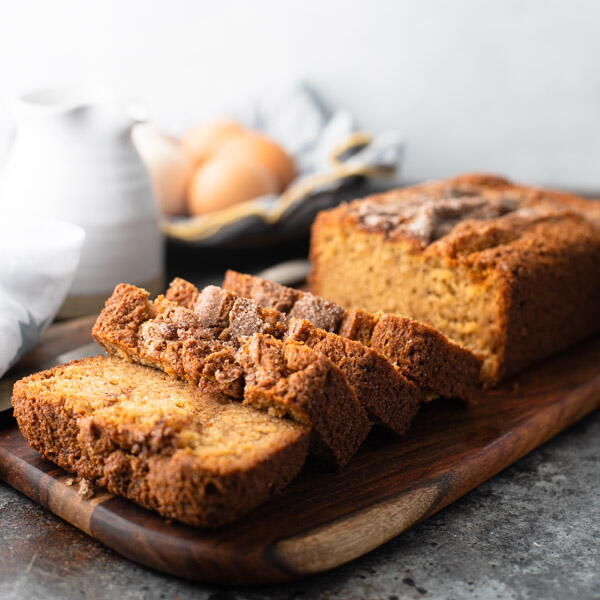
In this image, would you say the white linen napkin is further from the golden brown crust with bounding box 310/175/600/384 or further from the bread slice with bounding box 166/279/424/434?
the golden brown crust with bounding box 310/175/600/384

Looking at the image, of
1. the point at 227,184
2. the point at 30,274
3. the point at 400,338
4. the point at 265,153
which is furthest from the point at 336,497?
the point at 265,153

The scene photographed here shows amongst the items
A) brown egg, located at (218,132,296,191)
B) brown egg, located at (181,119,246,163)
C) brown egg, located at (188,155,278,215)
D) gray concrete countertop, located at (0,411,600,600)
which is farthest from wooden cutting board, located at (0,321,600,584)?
brown egg, located at (181,119,246,163)

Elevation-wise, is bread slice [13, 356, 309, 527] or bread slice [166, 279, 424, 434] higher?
bread slice [166, 279, 424, 434]

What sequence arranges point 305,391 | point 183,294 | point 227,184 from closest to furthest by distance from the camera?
1. point 305,391
2. point 183,294
3. point 227,184

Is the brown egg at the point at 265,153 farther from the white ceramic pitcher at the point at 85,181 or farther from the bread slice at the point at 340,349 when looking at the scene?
the bread slice at the point at 340,349

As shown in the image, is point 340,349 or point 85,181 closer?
point 340,349

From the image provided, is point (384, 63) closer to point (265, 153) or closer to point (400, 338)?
point (265, 153)
